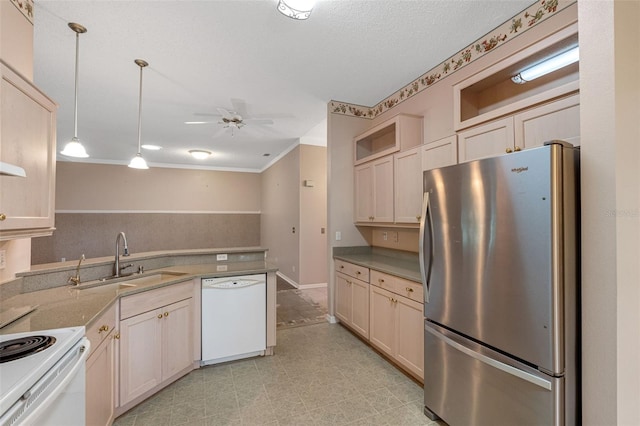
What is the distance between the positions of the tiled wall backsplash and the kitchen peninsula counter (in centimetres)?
516

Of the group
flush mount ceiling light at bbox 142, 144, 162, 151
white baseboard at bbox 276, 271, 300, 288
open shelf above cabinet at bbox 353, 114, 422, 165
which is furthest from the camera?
flush mount ceiling light at bbox 142, 144, 162, 151

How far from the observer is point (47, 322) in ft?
4.72

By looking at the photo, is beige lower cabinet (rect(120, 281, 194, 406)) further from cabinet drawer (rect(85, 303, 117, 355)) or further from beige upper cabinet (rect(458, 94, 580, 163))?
beige upper cabinet (rect(458, 94, 580, 163))

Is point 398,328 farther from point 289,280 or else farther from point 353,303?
point 289,280

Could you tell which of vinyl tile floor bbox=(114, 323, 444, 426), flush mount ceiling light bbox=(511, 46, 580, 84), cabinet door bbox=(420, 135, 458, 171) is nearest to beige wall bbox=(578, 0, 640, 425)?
flush mount ceiling light bbox=(511, 46, 580, 84)

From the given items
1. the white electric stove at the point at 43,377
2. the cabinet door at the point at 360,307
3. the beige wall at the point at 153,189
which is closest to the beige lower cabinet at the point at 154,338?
the white electric stove at the point at 43,377

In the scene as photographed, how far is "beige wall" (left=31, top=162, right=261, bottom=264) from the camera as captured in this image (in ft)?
21.6

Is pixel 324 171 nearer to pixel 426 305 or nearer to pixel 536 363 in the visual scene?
pixel 426 305

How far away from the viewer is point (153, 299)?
7.03 ft

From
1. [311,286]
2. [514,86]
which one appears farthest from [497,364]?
[311,286]

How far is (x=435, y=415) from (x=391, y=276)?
1.06 metres

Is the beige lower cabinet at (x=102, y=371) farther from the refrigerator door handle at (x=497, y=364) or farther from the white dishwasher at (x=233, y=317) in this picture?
the refrigerator door handle at (x=497, y=364)

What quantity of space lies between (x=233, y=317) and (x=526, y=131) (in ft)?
9.12

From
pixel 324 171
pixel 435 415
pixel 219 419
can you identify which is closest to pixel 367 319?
pixel 435 415
